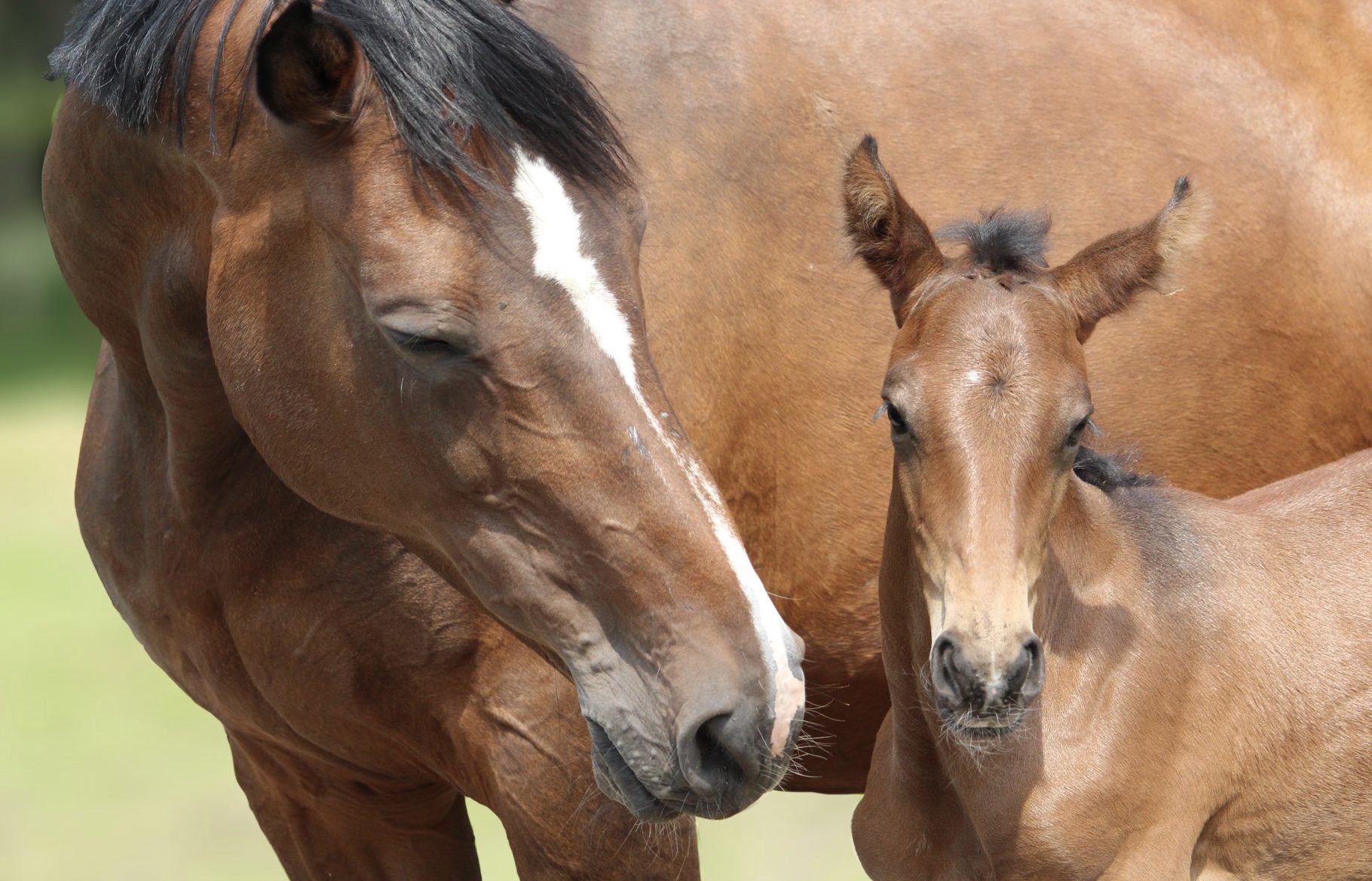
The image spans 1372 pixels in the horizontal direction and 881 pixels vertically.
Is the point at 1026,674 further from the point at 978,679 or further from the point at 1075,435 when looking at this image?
the point at 1075,435

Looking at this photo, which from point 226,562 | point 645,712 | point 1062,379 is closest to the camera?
point 645,712

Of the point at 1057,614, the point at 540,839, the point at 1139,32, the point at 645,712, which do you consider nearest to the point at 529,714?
the point at 540,839

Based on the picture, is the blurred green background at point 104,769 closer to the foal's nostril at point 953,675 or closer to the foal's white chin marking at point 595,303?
the foal's nostril at point 953,675

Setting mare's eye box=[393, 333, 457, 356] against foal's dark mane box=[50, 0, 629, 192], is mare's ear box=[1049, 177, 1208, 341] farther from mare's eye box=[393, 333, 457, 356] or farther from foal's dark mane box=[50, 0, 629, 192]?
mare's eye box=[393, 333, 457, 356]

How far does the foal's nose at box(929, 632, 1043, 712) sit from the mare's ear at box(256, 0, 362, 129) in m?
1.23

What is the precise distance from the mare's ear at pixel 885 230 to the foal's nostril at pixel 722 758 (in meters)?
1.05

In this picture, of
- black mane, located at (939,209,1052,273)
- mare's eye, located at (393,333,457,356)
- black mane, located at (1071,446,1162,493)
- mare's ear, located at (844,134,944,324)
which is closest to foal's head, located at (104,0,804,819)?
mare's eye, located at (393,333,457,356)

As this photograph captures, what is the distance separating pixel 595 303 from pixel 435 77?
16.6 inches

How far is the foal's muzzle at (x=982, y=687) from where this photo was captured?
2.27 metres

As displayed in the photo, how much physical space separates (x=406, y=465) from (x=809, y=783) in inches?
63.5

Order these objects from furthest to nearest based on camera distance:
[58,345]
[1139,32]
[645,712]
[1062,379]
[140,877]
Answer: [58,345] → [140,877] → [1139,32] → [1062,379] → [645,712]

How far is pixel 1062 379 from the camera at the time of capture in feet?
8.19

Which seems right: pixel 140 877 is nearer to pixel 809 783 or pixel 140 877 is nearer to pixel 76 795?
pixel 76 795

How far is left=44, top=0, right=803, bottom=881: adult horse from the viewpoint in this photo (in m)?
2.11
